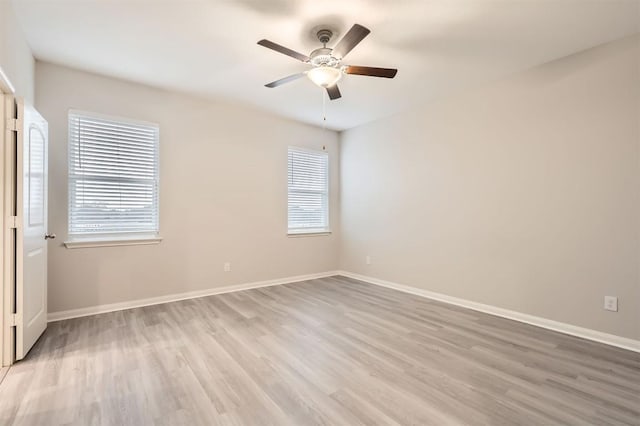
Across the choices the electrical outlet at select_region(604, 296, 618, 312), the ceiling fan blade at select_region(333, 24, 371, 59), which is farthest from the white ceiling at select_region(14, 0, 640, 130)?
the electrical outlet at select_region(604, 296, 618, 312)

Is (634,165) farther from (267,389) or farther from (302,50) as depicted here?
(267,389)

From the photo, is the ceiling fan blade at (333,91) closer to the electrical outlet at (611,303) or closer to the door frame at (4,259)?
the door frame at (4,259)

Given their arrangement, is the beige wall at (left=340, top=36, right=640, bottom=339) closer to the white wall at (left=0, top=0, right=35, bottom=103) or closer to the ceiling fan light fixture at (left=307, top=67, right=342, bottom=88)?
the ceiling fan light fixture at (left=307, top=67, right=342, bottom=88)

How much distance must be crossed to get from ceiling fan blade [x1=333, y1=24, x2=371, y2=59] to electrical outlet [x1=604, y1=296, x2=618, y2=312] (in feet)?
10.3

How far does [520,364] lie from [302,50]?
3257 millimetres

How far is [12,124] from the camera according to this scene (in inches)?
91.2

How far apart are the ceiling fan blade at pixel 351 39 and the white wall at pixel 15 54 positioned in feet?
7.64

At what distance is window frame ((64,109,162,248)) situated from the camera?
3354mm

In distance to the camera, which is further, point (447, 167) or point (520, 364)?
point (447, 167)

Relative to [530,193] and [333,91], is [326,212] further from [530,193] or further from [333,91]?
[530,193]

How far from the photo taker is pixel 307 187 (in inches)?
214

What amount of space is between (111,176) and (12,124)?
1.30 m

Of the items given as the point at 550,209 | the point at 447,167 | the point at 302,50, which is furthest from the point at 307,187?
the point at 550,209

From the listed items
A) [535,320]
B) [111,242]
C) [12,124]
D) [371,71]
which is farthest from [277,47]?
[535,320]
